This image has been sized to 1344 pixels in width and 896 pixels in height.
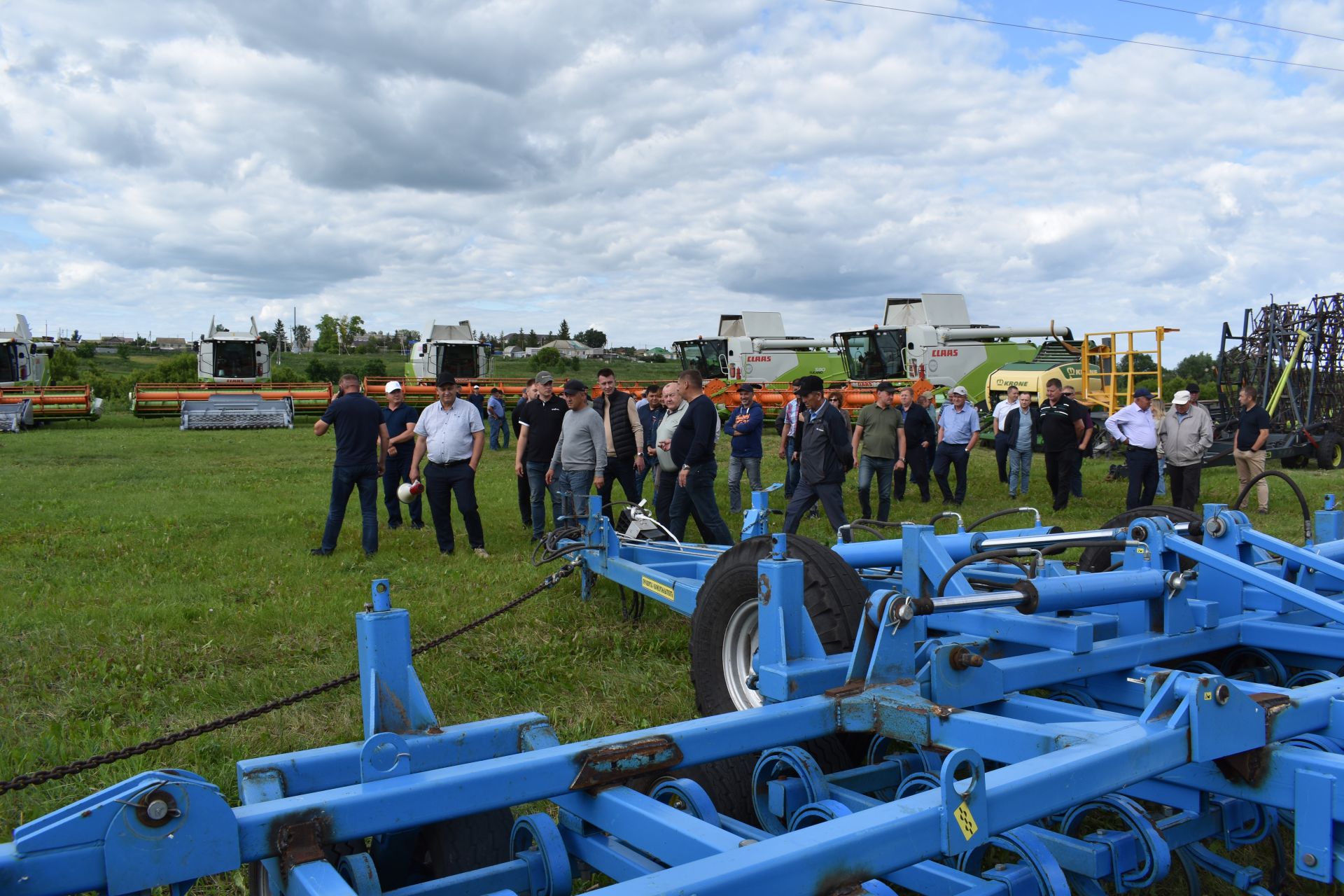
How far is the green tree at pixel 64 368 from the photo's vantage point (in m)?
46.1

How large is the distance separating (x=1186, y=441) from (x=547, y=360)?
2181 inches

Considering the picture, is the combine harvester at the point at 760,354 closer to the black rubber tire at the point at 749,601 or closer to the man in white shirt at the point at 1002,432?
the man in white shirt at the point at 1002,432

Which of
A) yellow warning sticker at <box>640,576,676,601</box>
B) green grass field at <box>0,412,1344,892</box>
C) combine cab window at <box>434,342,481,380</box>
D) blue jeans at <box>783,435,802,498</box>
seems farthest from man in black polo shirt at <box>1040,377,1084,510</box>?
combine cab window at <box>434,342,481,380</box>

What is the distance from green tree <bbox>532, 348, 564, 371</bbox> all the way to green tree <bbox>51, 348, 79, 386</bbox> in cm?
2380

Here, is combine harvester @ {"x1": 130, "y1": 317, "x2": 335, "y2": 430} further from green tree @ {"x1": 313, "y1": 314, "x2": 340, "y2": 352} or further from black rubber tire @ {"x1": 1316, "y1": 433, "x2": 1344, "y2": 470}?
green tree @ {"x1": 313, "y1": 314, "x2": 340, "y2": 352}

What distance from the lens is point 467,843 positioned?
8.82 feet

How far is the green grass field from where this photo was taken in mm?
4816

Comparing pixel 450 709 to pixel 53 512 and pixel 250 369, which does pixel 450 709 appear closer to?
pixel 53 512

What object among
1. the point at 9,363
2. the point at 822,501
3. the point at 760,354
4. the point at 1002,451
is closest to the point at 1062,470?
the point at 1002,451

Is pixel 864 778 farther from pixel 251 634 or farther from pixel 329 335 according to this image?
pixel 329 335

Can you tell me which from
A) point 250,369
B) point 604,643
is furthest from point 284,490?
point 250,369

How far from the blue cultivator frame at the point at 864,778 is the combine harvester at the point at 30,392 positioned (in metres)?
28.8

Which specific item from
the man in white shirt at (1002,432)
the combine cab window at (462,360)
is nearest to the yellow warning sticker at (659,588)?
the man in white shirt at (1002,432)

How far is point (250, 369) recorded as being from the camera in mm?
34219
